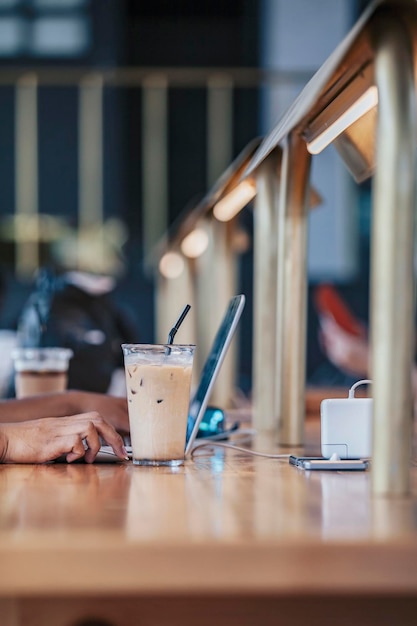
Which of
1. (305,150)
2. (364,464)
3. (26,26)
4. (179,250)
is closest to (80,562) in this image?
(364,464)

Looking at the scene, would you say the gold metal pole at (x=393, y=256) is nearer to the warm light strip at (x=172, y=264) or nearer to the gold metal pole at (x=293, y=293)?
the gold metal pole at (x=293, y=293)

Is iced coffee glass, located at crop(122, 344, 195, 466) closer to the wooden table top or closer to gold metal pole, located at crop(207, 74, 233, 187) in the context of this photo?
the wooden table top

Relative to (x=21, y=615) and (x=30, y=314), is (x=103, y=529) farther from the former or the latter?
(x=30, y=314)

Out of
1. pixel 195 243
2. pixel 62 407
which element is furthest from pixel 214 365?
pixel 195 243

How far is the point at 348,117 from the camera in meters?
0.98

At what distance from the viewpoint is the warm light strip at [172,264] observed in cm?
306

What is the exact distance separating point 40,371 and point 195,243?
0.77 meters

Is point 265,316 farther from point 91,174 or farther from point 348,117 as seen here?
point 91,174

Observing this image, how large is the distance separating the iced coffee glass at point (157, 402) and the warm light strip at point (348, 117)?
269mm

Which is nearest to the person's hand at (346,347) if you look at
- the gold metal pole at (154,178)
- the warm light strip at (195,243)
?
the warm light strip at (195,243)

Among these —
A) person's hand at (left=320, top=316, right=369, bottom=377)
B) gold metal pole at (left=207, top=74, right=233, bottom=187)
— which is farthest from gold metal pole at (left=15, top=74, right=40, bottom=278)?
person's hand at (left=320, top=316, right=369, bottom=377)

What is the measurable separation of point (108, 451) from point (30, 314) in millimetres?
1283

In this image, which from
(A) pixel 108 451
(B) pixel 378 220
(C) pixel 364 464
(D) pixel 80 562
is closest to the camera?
(D) pixel 80 562

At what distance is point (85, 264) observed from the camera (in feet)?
19.5
